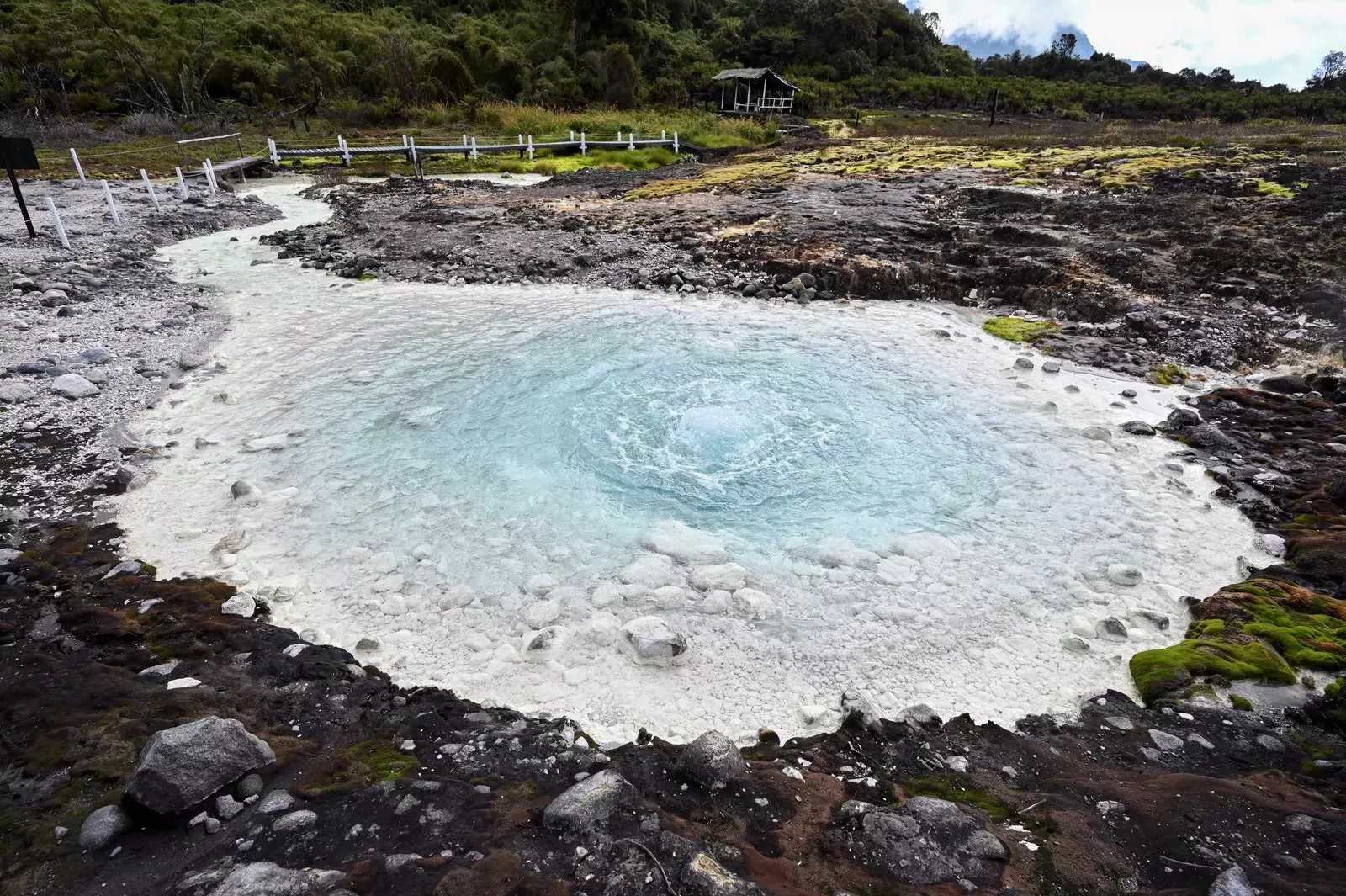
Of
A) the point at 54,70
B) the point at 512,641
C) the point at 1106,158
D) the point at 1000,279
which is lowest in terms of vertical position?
the point at 512,641

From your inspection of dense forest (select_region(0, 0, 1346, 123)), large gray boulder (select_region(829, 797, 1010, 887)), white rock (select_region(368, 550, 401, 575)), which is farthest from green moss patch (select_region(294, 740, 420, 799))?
dense forest (select_region(0, 0, 1346, 123))

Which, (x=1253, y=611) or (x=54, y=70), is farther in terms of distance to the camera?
(x=54, y=70)

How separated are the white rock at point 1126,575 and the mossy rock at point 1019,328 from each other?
6.95 metres

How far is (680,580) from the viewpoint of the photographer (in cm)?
605

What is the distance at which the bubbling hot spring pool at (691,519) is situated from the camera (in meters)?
5.12

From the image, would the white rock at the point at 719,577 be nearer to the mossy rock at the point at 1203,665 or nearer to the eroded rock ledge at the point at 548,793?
the eroded rock ledge at the point at 548,793

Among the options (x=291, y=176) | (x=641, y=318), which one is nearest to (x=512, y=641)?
(x=641, y=318)

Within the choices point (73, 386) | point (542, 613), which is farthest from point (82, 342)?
point (542, 613)

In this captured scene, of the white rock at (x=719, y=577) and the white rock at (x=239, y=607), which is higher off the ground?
the white rock at (x=239, y=607)

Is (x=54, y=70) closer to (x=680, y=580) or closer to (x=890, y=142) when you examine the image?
(x=890, y=142)

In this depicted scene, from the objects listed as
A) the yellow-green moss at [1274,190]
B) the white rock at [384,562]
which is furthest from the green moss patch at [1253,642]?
the yellow-green moss at [1274,190]

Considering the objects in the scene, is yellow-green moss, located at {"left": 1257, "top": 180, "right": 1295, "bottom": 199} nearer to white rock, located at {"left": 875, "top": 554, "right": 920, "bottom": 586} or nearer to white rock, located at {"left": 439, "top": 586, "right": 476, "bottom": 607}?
white rock, located at {"left": 875, "top": 554, "right": 920, "bottom": 586}

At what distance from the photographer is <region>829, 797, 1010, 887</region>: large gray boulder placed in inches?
125

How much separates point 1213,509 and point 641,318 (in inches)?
365
